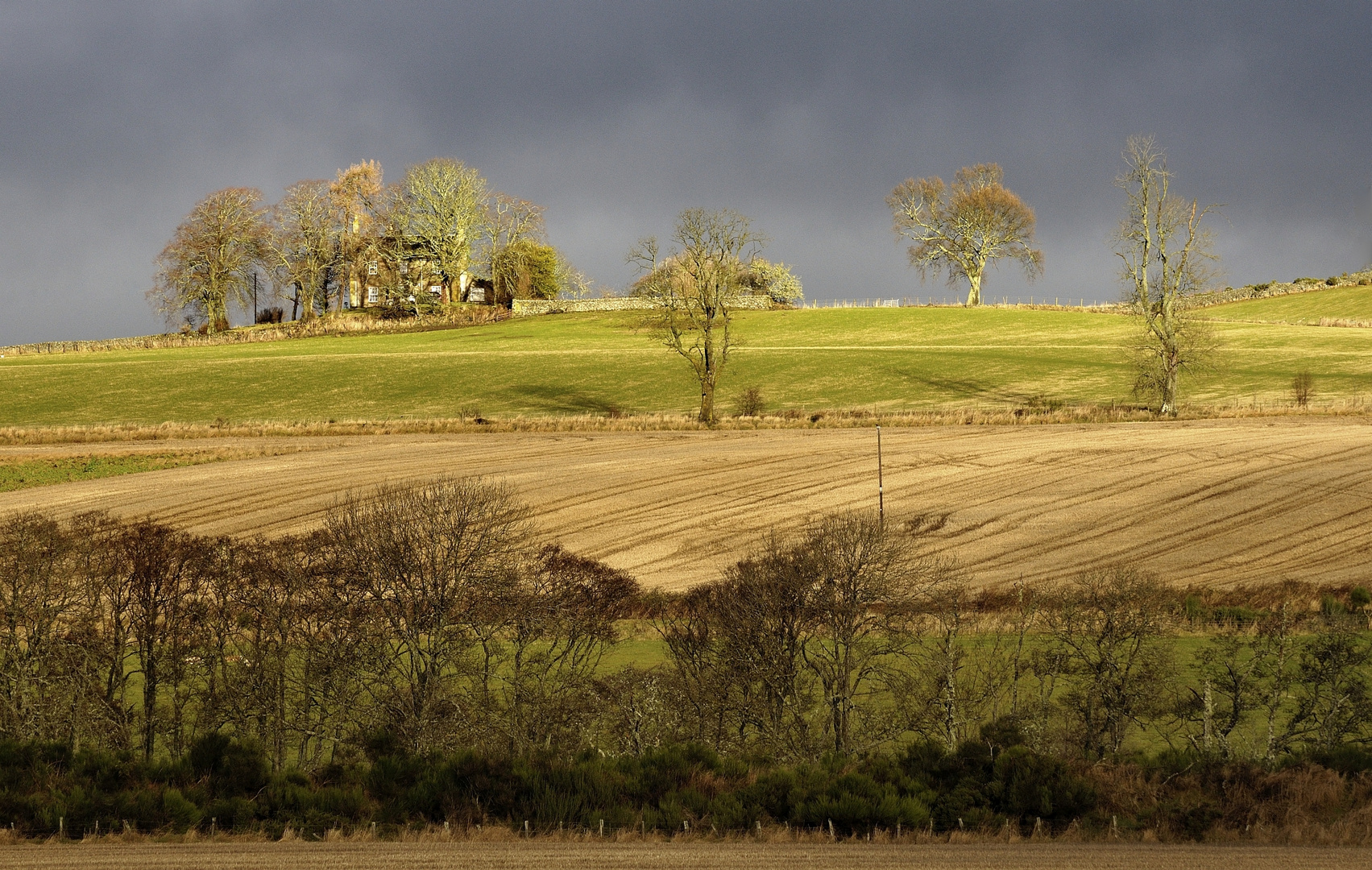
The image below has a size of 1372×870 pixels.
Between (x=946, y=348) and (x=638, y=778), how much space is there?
75339mm

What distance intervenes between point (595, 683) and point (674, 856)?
28.5 ft

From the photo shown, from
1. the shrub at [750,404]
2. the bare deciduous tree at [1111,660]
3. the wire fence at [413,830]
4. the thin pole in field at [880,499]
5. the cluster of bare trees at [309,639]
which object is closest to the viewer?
the wire fence at [413,830]

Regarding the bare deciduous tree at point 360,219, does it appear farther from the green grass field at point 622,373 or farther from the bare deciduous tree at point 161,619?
the bare deciduous tree at point 161,619

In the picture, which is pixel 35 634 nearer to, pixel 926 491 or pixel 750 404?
pixel 926 491

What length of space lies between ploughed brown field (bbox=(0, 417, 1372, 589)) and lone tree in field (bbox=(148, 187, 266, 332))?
64286mm

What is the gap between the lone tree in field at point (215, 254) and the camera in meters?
114

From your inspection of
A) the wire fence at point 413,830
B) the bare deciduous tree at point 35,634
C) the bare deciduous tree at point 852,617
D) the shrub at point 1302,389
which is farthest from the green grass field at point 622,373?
the wire fence at point 413,830

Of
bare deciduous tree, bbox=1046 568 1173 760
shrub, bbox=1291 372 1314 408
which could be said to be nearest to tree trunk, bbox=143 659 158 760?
bare deciduous tree, bbox=1046 568 1173 760

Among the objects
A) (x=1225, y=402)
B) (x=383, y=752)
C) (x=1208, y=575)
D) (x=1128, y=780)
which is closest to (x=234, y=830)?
(x=383, y=752)

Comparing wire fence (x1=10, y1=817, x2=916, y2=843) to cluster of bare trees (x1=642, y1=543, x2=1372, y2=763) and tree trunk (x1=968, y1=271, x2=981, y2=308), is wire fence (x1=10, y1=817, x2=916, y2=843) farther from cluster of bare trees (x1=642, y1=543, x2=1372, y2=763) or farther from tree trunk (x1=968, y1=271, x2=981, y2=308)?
tree trunk (x1=968, y1=271, x2=981, y2=308)

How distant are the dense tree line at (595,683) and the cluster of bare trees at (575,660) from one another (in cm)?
10

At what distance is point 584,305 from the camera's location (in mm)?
123625

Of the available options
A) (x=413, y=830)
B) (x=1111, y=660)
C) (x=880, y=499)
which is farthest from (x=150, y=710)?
(x=880, y=499)

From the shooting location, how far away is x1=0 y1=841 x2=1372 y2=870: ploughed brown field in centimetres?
1566
